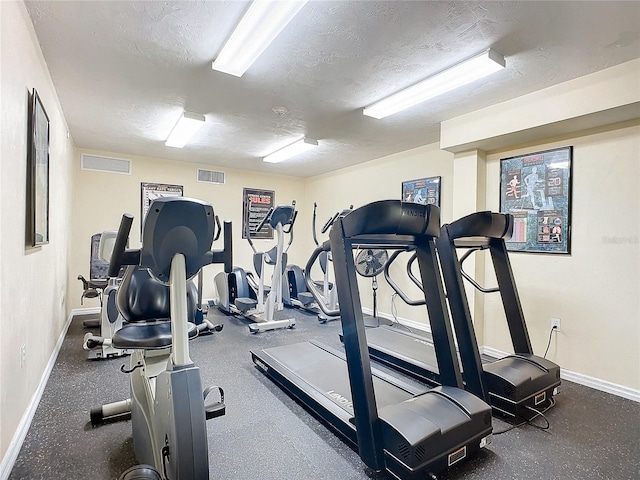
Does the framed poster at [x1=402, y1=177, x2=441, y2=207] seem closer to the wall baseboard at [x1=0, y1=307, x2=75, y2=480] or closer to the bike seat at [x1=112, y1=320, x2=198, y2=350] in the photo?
the bike seat at [x1=112, y1=320, x2=198, y2=350]

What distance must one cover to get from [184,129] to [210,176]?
2.17 meters

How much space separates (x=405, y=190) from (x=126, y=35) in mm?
3714

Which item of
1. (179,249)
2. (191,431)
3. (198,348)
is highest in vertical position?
(179,249)

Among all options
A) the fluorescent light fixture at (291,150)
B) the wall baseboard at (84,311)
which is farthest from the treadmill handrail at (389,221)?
the wall baseboard at (84,311)

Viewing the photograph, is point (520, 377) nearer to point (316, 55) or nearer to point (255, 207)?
point (316, 55)

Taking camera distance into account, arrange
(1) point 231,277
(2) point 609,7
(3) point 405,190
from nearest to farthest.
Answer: (2) point 609,7 → (3) point 405,190 → (1) point 231,277

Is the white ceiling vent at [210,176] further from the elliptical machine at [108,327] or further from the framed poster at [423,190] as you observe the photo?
the framed poster at [423,190]

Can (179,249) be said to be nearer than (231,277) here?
Yes

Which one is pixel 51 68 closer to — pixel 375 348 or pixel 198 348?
pixel 198 348

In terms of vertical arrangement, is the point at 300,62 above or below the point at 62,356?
above

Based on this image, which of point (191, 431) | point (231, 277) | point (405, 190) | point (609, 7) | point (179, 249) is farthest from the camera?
point (231, 277)

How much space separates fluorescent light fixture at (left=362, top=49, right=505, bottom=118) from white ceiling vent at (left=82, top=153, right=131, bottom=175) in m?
4.01

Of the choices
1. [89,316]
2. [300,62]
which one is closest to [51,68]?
[300,62]

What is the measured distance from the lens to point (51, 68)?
8.39ft
